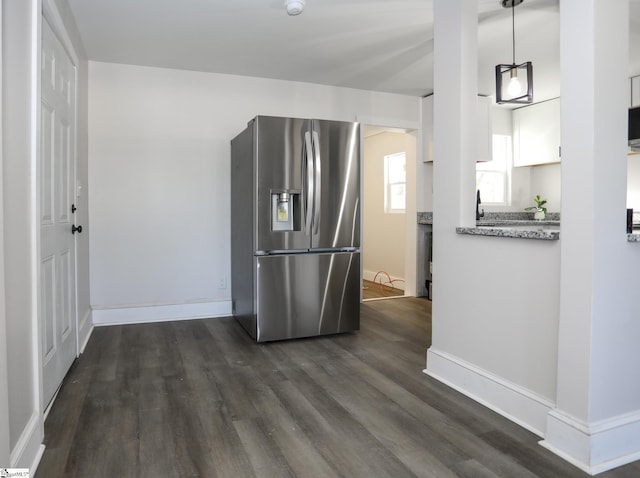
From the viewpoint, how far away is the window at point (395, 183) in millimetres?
5945

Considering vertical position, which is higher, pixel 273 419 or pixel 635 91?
pixel 635 91

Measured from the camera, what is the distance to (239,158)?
12.1 feet

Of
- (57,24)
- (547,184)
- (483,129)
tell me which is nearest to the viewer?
(57,24)

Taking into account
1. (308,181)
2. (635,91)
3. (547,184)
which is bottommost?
(308,181)

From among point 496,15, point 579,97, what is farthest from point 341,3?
point 579,97

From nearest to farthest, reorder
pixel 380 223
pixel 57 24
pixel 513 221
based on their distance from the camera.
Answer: pixel 57 24, pixel 513 221, pixel 380 223

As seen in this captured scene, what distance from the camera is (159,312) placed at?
3920 millimetres

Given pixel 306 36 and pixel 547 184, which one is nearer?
pixel 306 36

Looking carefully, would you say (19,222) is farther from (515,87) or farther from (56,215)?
(515,87)

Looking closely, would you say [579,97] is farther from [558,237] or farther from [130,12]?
[130,12]

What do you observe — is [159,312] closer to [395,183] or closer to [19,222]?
[19,222]

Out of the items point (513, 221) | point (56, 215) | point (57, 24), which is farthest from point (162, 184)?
point (513, 221)

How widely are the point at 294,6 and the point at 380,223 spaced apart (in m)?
3.99

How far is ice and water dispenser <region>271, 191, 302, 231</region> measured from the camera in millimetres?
3289
